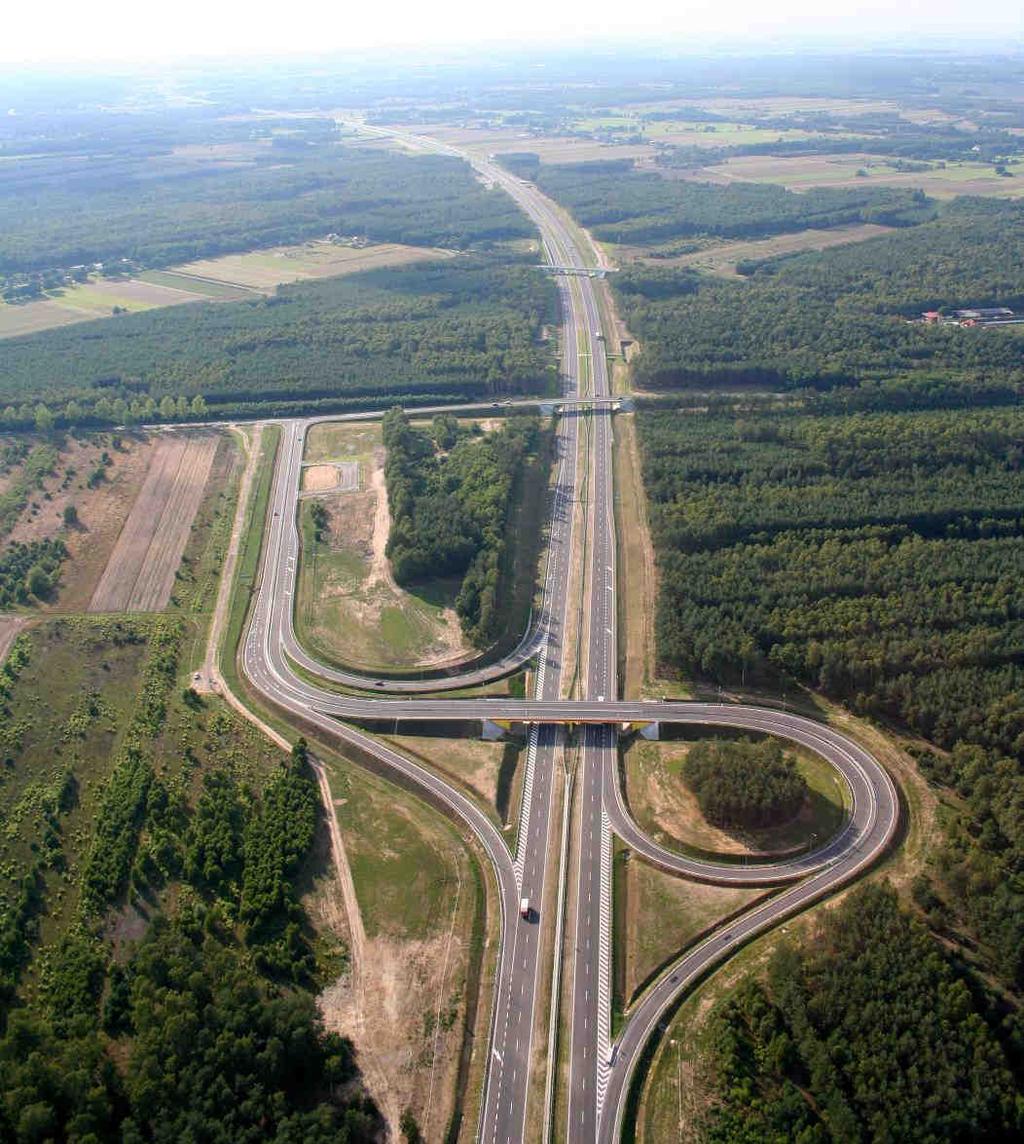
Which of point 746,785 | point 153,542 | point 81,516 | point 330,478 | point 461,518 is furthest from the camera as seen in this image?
point 330,478

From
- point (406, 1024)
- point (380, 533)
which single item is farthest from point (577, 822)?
point (380, 533)

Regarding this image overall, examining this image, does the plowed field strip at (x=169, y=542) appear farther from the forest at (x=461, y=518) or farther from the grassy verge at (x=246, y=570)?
the forest at (x=461, y=518)

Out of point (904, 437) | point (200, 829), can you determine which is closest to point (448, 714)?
point (200, 829)

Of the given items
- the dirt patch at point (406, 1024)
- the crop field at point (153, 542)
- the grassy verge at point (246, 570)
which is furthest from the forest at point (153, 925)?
the crop field at point (153, 542)

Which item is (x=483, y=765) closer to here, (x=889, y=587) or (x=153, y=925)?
(x=153, y=925)

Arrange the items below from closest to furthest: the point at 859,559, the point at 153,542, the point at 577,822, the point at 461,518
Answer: the point at 577,822 < the point at 859,559 < the point at 461,518 < the point at 153,542

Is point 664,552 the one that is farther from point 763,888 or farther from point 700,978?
point 700,978
